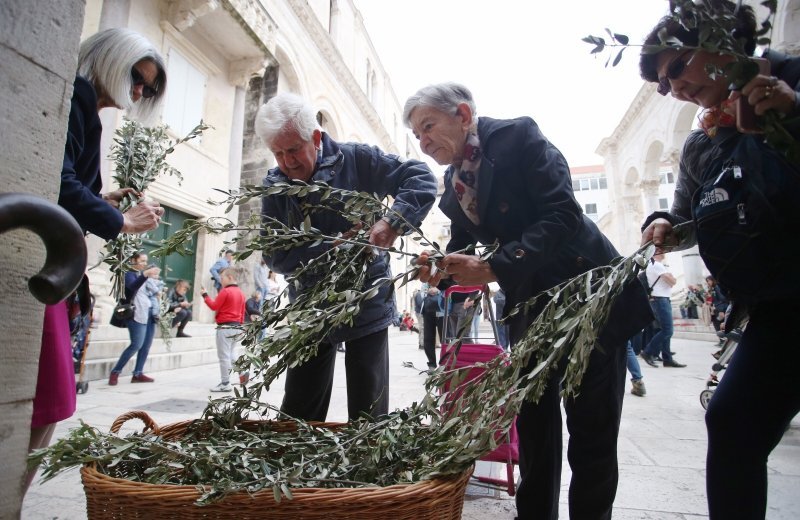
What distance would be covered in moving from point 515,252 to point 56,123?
144 centimetres

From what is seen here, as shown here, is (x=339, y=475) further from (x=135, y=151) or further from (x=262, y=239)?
(x=135, y=151)

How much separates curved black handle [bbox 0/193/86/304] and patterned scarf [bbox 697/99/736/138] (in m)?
1.58

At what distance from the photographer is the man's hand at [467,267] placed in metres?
1.52

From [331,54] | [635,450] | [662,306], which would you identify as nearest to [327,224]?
[635,450]

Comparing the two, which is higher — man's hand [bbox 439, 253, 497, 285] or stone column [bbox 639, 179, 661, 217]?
stone column [bbox 639, 179, 661, 217]

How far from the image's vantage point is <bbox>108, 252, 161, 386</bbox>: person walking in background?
5.46m

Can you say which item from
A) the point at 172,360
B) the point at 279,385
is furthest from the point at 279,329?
the point at 172,360

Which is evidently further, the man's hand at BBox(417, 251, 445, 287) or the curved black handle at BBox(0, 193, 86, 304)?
the man's hand at BBox(417, 251, 445, 287)

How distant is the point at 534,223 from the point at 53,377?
5.68 ft

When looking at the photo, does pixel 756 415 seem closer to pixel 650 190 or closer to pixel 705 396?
pixel 705 396

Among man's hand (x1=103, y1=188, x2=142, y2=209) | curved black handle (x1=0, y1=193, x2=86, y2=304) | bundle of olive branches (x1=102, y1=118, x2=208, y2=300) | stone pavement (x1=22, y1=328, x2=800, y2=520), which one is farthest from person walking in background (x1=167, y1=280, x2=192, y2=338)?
curved black handle (x1=0, y1=193, x2=86, y2=304)

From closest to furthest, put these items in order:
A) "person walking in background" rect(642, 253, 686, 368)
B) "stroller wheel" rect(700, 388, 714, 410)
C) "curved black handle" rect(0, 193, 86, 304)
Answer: "curved black handle" rect(0, 193, 86, 304), "stroller wheel" rect(700, 388, 714, 410), "person walking in background" rect(642, 253, 686, 368)

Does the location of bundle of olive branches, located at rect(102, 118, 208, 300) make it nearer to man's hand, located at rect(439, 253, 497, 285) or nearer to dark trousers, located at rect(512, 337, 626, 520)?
man's hand, located at rect(439, 253, 497, 285)

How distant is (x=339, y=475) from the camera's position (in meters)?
1.19
